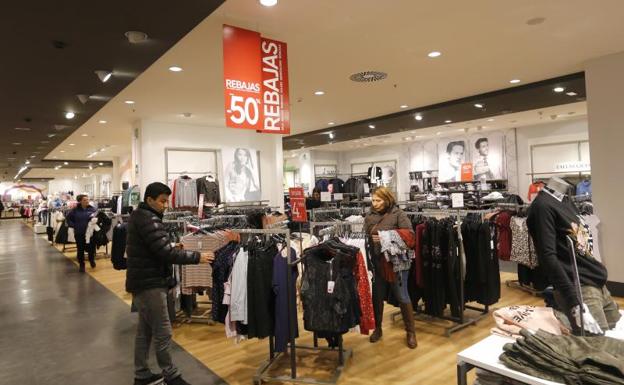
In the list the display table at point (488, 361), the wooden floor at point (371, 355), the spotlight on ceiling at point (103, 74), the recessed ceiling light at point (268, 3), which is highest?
the recessed ceiling light at point (268, 3)

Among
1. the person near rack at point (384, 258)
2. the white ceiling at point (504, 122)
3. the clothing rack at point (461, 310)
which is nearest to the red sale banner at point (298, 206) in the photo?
the clothing rack at point (461, 310)

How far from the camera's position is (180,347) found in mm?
4293

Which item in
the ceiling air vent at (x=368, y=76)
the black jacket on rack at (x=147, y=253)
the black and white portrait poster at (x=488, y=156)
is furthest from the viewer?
the black and white portrait poster at (x=488, y=156)

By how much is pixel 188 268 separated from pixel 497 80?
18.5 feet

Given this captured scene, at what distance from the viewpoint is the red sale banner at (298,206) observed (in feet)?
22.1

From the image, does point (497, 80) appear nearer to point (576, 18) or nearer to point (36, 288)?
point (576, 18)

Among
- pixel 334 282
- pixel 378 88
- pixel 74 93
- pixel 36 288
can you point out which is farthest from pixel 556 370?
pixel 36 288

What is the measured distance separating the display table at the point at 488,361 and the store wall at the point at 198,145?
319 inches

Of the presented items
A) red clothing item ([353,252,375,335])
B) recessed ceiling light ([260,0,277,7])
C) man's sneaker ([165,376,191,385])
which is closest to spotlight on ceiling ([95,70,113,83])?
recessed ceiling light ([260,0,277,7])

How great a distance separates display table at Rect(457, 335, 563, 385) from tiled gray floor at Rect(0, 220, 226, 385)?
96.1 inches

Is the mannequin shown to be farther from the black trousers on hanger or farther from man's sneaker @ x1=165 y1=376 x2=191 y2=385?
the black trousers on hanger

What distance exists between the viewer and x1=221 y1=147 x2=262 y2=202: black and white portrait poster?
26.0 ft

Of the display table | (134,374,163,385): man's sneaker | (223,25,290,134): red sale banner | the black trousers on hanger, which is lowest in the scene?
(134,374,163,385): man's sneaker

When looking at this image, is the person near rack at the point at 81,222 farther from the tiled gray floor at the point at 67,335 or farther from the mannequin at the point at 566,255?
the mannequin at the point at 566,255
